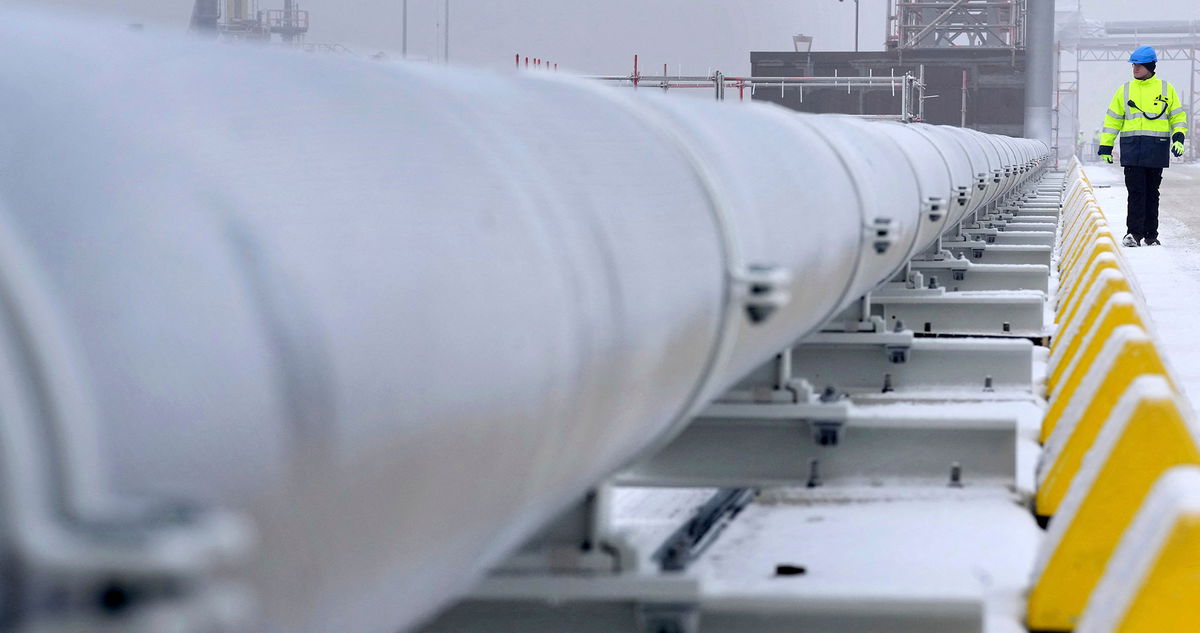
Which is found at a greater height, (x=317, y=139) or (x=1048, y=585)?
(x=317, y=139)

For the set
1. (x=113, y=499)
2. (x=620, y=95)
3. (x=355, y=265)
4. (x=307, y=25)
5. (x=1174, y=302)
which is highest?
(x=307, y=25)

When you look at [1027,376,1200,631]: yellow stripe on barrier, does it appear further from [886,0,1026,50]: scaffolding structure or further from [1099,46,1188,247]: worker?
[886,0,1026,50]: scaffolding structure

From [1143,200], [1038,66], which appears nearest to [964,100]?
[1038,66]

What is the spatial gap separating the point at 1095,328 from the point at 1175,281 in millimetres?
6379

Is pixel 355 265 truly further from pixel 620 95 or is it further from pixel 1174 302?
pixel 1174 302

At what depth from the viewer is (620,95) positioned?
8.61 feet

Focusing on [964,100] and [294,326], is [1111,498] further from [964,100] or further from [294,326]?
[964,100]

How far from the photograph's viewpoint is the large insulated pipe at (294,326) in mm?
939

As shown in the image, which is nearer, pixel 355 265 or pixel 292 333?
pixel 292 333

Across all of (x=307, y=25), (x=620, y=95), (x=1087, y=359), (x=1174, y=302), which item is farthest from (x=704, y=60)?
(x=620, y=95)

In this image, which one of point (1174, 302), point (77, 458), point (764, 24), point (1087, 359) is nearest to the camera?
point (77, 458)

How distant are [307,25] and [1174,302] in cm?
959

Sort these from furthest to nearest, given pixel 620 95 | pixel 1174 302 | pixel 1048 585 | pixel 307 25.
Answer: pixel 307 25 < pixel 1174 302 < pixel 1048 585 < pixel 620 95

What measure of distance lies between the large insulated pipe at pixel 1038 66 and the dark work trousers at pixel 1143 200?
1597cm
